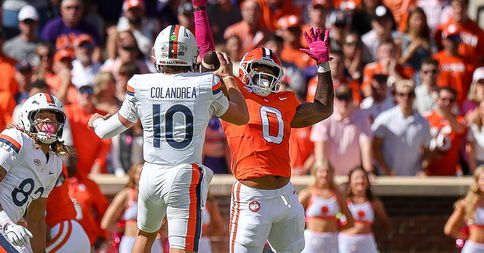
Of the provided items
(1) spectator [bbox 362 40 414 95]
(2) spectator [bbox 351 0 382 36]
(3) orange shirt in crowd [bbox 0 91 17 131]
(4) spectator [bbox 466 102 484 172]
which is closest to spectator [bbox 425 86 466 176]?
(4) spectator [bbox 466 102 484 172]

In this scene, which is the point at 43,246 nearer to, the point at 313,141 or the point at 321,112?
the point at 321,112

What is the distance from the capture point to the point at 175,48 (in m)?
9.25

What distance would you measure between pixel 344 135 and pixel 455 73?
7.54 ft

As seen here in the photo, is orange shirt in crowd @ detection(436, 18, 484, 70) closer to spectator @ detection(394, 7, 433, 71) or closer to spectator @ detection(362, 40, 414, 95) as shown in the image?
spectator @ detection(394, 7, 433, 71)

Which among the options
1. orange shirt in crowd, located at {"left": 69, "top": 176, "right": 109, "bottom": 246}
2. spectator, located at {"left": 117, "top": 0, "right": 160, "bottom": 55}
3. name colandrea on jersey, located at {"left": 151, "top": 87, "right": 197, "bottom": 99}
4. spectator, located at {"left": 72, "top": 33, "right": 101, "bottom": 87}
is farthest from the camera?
spectator, located at {"left": 117, "top": 0, "right": 160, "bottom": 55}

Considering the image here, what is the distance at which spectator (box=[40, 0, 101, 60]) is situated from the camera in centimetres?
1623

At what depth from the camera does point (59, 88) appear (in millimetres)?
15109

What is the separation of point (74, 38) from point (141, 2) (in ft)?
3.05

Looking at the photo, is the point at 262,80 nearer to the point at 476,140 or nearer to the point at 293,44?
the point at 476,140

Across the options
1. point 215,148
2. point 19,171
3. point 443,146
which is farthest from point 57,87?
point 19,171

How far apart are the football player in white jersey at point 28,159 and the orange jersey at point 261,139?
1387 millimetres

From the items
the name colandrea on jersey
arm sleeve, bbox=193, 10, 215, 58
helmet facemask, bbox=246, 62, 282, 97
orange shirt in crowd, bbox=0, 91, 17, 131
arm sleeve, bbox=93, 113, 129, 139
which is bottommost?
orange shirt in crowd, bbox=0, 91, 17, 131

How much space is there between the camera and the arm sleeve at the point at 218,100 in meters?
9.21

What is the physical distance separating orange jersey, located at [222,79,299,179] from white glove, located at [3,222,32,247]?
1872mm
